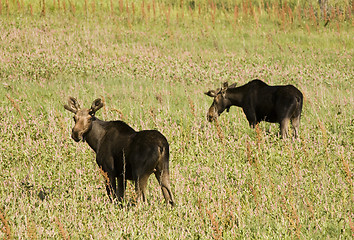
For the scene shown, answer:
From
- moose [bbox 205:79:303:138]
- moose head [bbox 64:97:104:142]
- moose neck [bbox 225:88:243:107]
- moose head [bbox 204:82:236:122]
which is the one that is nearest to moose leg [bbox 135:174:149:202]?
moose head [bbox 64:97:104:142]

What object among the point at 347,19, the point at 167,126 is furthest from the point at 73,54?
the point at 347,19

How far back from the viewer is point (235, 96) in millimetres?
10008

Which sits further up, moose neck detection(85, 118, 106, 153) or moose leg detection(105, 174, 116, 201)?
moose neck detection(85, 118, 106, 153)

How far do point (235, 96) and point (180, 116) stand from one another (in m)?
1.23

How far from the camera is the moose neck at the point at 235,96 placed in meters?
9.96

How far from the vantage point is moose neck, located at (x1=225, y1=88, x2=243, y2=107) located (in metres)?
9.96

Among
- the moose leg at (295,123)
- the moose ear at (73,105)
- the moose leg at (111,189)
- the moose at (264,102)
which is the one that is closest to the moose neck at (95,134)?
the moose ear at (73,105)

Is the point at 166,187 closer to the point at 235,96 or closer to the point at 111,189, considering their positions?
the point at 111,189

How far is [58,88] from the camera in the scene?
40.6ft

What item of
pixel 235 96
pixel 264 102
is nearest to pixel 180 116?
pixel 235 96

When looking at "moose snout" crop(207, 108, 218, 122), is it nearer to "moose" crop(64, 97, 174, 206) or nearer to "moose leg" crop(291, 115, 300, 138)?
"moose leg" crop(291, 115, 300, 138)

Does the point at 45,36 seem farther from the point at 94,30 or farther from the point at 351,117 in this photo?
the point at 351,117

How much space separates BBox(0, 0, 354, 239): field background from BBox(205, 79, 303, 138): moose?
0.33 metres

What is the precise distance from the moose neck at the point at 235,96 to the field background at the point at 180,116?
1.59ft
